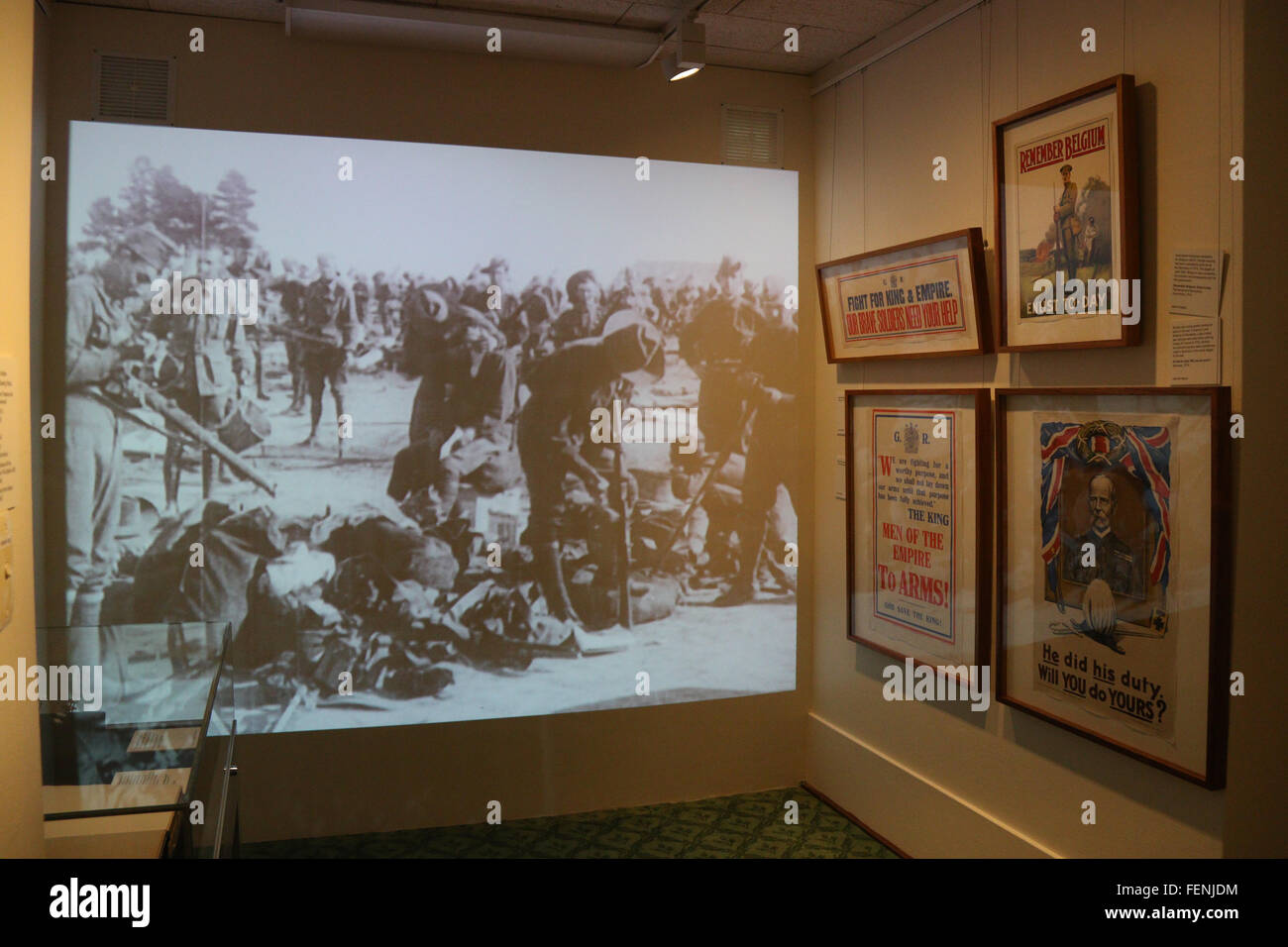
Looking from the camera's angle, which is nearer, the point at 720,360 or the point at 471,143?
the point at 471,143

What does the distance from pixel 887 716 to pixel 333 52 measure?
3383 mm

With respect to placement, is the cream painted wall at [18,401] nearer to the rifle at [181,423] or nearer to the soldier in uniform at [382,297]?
the rifle at [181,423]

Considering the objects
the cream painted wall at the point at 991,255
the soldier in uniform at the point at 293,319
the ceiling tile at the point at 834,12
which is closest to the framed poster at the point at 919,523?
the cream painted wall at the point at 991,255

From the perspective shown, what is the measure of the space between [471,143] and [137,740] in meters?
2.73

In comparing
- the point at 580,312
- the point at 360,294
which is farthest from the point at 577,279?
the point at 360,294

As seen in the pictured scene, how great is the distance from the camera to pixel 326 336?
3.81 metres

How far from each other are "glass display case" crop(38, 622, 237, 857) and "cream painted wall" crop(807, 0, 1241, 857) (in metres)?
2.39

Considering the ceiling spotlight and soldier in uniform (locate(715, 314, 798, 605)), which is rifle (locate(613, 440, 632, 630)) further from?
the ceiling spotlight

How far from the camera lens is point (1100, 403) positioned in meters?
2.83

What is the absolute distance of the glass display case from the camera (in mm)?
1750

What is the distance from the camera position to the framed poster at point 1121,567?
2.49 metres

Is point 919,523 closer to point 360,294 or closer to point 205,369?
point 360,294
